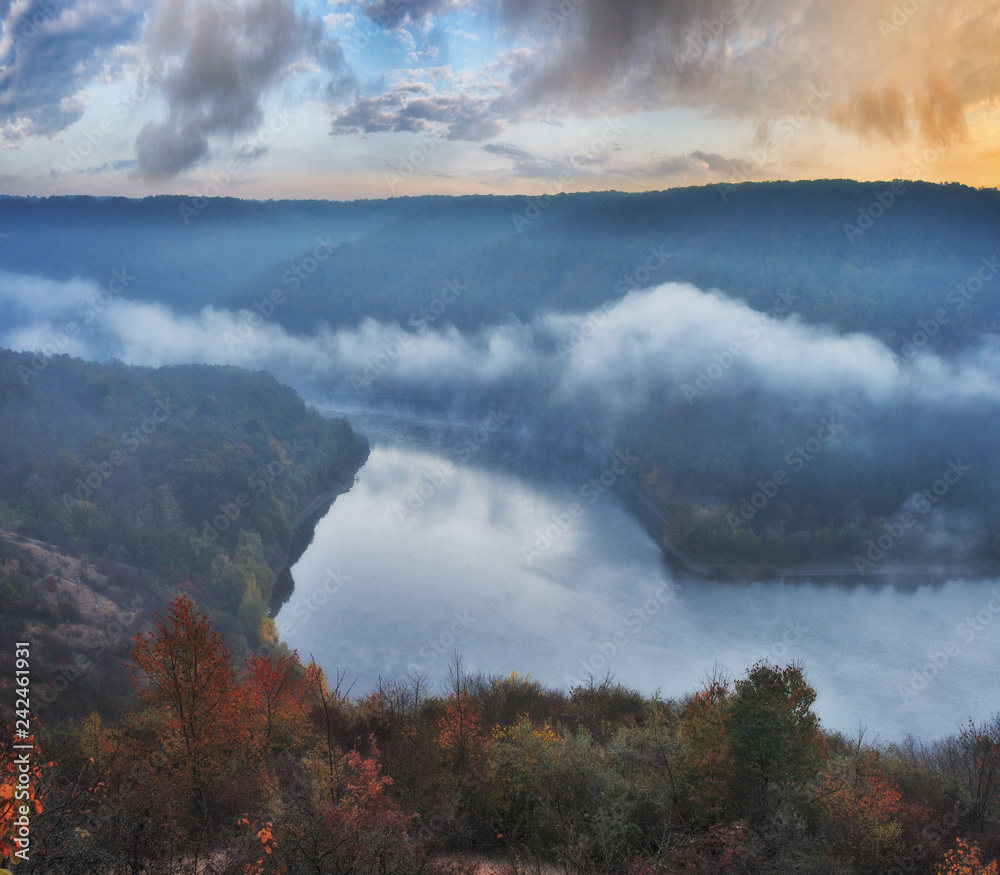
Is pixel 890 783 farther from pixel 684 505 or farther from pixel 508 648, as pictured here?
pixel 684 505

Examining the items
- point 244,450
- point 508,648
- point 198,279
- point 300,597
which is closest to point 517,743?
point 508,648
